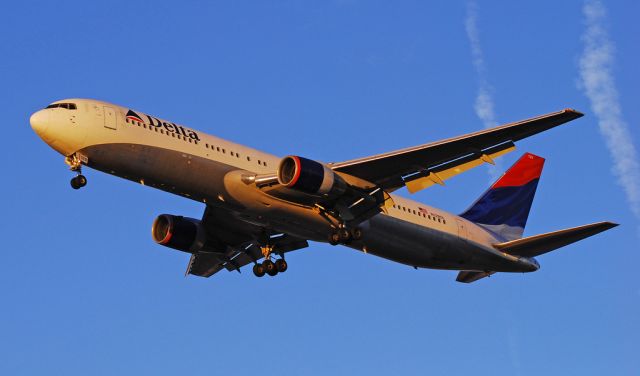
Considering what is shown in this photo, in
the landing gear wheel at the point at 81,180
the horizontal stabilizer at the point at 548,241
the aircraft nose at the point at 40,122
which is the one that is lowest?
the landing gear wheel at the point at 81,180

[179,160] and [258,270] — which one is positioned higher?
[258,270]

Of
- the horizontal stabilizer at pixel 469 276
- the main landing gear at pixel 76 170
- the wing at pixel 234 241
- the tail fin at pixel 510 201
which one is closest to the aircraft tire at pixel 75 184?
the main landing gear at pixel 76 170

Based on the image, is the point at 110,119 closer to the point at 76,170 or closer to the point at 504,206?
the point at 76,170

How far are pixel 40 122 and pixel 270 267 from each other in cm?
1213

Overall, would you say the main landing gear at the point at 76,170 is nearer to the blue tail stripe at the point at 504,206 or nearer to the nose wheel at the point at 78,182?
the nose wheel at the point at 78,182

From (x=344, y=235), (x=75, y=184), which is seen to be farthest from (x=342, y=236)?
(x=75, y=184)

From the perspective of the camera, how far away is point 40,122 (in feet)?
125

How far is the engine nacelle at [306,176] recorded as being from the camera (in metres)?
38.2

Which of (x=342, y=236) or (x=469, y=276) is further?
(x=469, y=276)

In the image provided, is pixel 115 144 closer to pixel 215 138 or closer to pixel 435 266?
pixel 215 138

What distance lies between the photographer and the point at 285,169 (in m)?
38.6

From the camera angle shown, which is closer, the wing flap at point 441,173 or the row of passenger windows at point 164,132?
the row of passenger windows at point 164,132

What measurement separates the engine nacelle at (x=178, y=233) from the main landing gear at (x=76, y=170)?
263 inches

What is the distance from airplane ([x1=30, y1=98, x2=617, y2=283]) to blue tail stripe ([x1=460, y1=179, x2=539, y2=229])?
2.15 m
